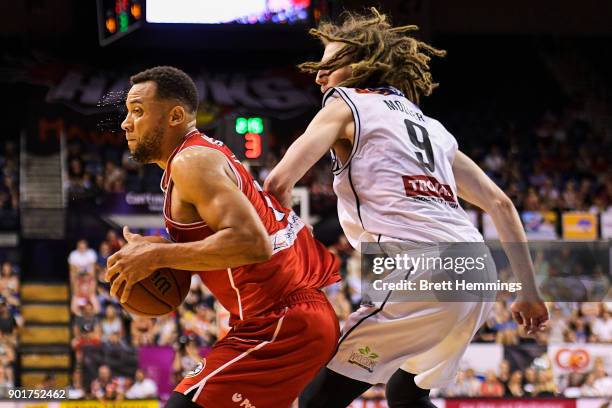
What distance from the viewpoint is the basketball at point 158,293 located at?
2921 mm

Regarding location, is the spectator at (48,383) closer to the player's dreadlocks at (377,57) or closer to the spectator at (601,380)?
the spectator at (601,380)

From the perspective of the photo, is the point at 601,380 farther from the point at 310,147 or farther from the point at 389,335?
the point at 310,147

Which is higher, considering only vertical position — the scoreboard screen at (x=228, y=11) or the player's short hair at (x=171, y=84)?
the scoreboard screen at (x=228, y=11)

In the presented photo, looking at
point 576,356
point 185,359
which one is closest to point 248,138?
point 185,359

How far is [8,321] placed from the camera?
10.5m

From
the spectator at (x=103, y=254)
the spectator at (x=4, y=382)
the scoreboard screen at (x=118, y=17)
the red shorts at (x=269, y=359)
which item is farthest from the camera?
the spectator at (x=103, y=254)

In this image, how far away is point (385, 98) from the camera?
3.29 metres

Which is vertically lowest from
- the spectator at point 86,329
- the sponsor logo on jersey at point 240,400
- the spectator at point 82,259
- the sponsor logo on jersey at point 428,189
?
the spectator at point 86,329

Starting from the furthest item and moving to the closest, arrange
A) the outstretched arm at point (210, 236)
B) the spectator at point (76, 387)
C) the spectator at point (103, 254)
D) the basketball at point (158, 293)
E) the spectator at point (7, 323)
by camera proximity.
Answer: the spectator at point (103, 254) < the spectator at point (7, 323) < the spectator at point (76, 387) < the basketball at point (158, 293) < the outstretched arm at point (210, 236)

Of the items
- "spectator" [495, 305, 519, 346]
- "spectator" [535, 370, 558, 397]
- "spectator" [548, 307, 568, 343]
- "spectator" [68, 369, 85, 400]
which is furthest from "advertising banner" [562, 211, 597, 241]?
"spectator" [68, 369, 85, 400]

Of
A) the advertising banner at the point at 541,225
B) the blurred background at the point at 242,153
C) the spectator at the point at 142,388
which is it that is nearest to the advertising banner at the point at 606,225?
the blurred background at the point at 242,153

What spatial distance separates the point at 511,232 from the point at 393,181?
0.71 meters

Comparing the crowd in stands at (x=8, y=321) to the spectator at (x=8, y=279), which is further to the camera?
the spectator at (x=8, y=279)

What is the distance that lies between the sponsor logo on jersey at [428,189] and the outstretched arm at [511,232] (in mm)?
284
